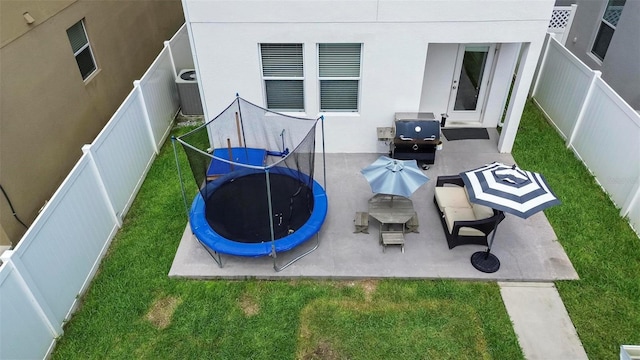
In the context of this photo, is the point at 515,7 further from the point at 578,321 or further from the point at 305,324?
the point at 305,324

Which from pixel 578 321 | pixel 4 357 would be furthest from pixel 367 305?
pixel 4 357

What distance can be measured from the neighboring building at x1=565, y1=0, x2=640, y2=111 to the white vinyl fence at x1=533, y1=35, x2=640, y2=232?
141cm

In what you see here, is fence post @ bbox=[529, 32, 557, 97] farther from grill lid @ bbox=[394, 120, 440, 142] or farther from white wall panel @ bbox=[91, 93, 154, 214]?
white wall panel @ bbox=[91, 93, 154, 214]

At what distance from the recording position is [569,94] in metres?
10.3

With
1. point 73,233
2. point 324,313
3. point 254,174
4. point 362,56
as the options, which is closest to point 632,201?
point 362,56

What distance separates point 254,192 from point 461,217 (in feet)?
12.3

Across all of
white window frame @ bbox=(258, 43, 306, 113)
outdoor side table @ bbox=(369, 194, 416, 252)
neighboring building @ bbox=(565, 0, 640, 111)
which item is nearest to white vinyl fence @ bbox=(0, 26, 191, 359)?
white window frame @ bbox=(258, 43, 306, 113)

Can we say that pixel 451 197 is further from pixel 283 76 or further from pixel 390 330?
pixel 283 76

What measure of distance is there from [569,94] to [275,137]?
6.94 meters

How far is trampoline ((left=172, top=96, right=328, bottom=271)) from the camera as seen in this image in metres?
7.20

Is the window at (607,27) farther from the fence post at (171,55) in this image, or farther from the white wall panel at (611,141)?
the fence post at (171,55)

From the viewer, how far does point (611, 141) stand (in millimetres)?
8727

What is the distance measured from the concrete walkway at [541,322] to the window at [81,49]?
9.38 meters

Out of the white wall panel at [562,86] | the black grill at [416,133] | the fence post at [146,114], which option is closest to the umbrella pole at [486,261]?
the black grill at [416,133]
